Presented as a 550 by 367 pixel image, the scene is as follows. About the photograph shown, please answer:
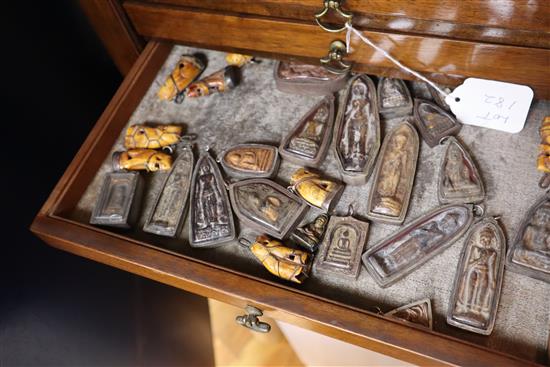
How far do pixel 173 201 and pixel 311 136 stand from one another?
333 mm

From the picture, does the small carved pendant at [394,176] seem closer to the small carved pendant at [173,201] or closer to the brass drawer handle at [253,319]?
the brass drawer handle at [253,319]

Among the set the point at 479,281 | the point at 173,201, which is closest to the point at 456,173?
the point at 479,281

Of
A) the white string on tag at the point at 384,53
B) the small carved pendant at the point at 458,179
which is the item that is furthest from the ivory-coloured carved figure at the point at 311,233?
the white string on tag at the point at 384,53

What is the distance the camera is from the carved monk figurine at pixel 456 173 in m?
0.99

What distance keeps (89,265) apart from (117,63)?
581mm

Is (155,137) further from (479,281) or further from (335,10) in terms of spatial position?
(479,281)

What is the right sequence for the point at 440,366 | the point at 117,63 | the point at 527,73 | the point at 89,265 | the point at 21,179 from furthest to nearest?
the point at 117,63 < the point at 89,265 < the point at 21,179 < the point at 527,73 < the point at 440,366

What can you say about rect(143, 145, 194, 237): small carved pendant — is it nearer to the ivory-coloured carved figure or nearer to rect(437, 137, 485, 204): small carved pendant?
the ivory-coloured carved figure

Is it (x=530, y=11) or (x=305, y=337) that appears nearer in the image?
(x=530, y=11)

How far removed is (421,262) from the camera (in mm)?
941

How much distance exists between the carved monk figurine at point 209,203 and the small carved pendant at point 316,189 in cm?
16

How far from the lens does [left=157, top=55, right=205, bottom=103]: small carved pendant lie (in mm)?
1276

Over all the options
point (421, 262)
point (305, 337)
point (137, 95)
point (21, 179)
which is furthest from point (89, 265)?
point (421, 262)

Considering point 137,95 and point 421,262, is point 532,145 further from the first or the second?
point 137,95
